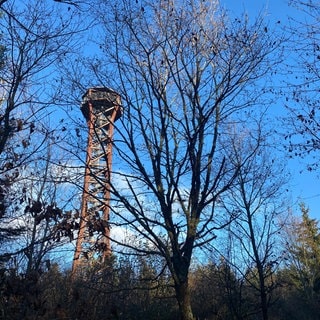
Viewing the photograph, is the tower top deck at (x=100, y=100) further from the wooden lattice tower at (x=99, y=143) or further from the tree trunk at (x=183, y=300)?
the tree trunk at (x=183, y=300)

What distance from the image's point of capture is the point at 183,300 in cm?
716

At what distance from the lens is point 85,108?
8477 mm

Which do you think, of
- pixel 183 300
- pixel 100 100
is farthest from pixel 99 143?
pixel 183 300

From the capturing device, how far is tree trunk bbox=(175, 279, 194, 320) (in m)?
7.05

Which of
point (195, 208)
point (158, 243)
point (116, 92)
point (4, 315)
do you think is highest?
point (116, 92)

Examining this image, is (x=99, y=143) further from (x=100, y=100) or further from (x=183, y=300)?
(x=183, y=300)

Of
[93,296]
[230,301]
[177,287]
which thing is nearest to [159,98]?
[177,287]

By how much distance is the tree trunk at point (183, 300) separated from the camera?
7.05m

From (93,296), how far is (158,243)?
5.70 metres

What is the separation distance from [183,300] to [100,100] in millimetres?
3901

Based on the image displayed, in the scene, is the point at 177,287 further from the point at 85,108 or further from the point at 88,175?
the point at 85,108

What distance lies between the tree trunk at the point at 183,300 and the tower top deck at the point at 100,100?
3.42 metres

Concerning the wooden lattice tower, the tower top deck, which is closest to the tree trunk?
the wooden lattice tower

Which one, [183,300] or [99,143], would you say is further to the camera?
[99,143]
